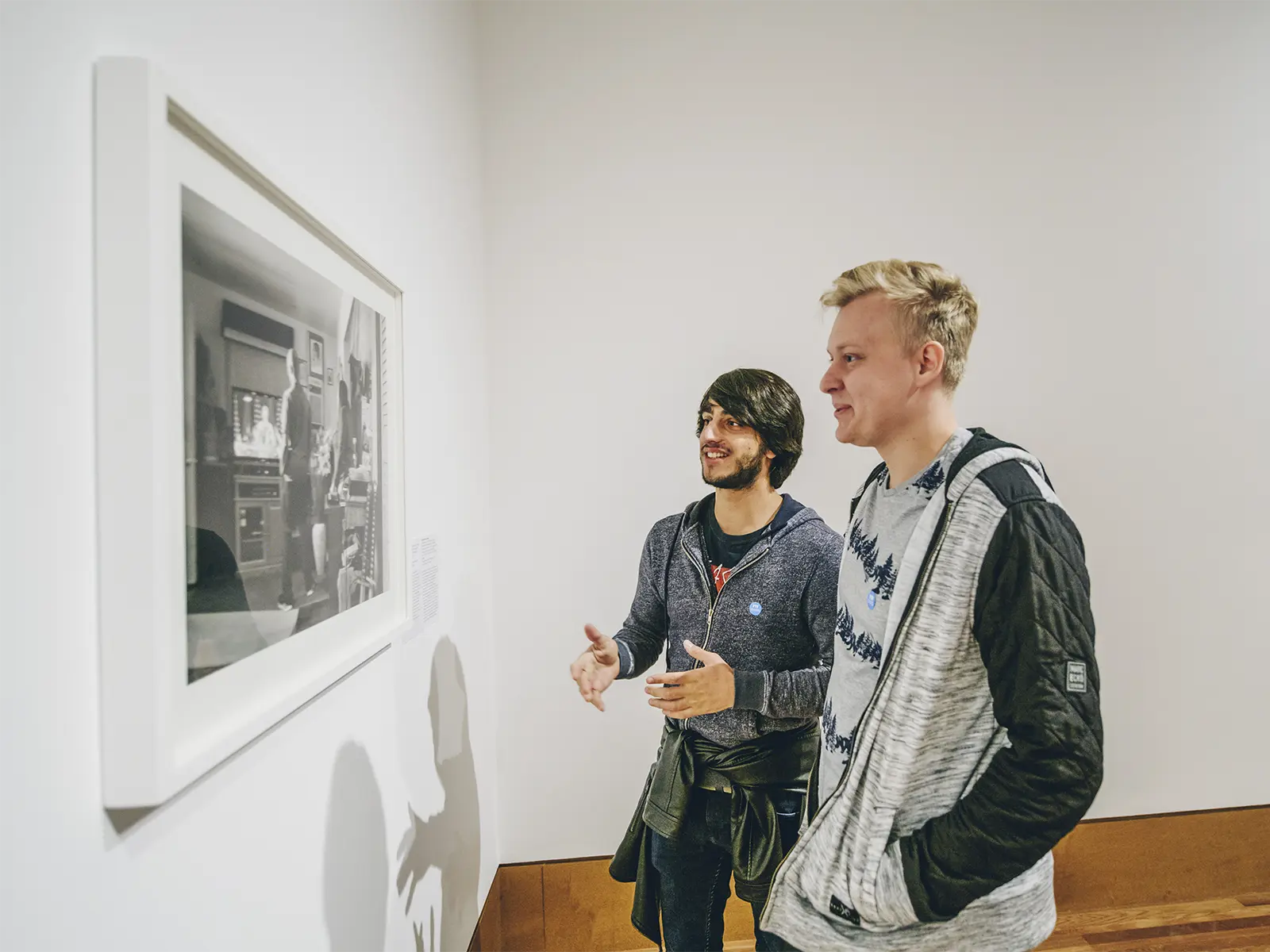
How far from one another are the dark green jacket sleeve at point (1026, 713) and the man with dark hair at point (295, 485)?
2.96ft

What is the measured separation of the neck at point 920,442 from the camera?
1154mm

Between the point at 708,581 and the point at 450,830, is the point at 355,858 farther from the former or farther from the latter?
the point at 708,581

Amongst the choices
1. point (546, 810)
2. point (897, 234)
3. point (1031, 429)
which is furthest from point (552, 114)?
point (546, 810)

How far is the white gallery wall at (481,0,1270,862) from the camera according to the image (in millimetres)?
2332

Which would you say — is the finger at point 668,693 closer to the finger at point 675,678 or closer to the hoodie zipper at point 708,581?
the finger at point 675,678

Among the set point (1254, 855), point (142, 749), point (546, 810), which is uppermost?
point (142, 749)

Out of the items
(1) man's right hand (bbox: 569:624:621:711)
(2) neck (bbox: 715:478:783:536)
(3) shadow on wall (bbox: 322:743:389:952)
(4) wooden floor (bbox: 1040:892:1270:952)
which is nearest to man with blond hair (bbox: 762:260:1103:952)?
(2) neck (bbox: 715:478:783:536)

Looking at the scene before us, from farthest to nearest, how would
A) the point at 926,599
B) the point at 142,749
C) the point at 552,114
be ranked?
the point at 552,114 < the point at 926,599 < the point at 142,749

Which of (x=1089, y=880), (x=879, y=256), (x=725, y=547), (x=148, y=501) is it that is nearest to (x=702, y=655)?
(x=725, y=547)

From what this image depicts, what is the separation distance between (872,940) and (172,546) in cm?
109

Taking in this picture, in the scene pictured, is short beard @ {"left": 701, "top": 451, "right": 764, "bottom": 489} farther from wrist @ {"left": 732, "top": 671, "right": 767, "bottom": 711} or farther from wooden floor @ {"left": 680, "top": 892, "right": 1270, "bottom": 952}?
wooden floor @ {"left": 680, "top": 892, "right": 1270, "bottom": 952}

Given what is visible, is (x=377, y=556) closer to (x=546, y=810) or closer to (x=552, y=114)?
(x=546, y=810)

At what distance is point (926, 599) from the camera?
3.30 feet

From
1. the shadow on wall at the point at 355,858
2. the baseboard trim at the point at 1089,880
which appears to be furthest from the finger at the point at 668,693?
the baseboard trim at the point at 1089,880
